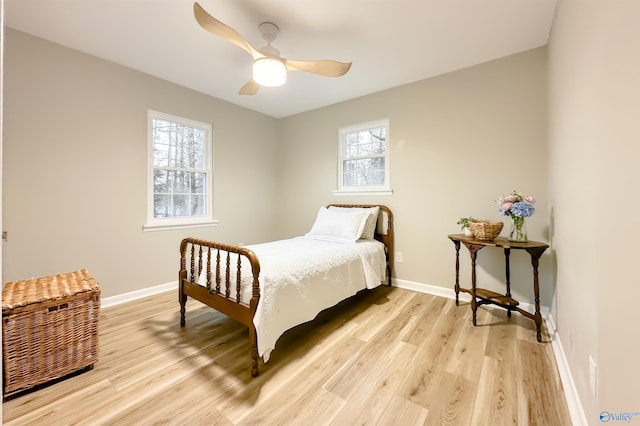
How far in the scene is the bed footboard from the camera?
6.33ft

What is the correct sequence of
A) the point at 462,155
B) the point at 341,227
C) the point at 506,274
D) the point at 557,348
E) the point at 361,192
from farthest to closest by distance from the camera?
the point at 361,192 → the point at 341,227 → the point at 462,155 → the point at 506,274 → the point at 557,348

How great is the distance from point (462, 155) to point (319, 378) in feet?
8.36

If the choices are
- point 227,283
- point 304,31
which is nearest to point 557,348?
point 227,283

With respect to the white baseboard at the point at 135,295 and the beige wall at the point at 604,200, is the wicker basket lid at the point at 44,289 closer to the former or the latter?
the white baseboard at the point at 135,295

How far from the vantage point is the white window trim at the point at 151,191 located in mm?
3262

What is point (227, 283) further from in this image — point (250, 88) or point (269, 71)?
point (250, 88)

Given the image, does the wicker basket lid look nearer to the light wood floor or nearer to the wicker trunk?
the wicker trunk

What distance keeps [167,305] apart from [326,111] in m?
3.15

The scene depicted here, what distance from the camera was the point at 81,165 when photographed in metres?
2.80

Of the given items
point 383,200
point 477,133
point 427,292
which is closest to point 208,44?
point 383,200

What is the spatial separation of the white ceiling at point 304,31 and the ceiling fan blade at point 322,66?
1.06ft

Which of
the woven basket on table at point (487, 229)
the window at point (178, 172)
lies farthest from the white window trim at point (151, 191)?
the woven basket on table at point (487, 229)

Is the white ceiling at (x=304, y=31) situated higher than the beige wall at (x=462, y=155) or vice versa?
the white ceiling at (x=304, y=31)

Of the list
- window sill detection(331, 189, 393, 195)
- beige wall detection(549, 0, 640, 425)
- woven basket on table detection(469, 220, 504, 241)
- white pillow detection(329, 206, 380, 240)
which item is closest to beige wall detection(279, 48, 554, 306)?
window sill detection(331, 189, 393, 195)
